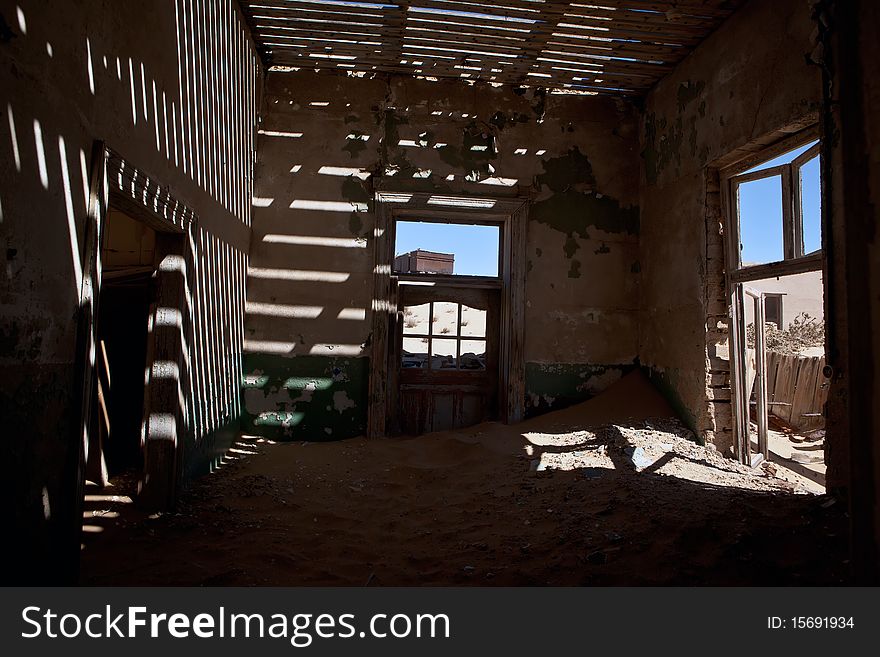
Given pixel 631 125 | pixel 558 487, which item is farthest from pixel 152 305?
pixel 631 125

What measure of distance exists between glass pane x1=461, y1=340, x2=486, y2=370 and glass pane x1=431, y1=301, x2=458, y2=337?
0.24 m

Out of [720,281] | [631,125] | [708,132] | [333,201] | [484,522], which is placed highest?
[631,125]

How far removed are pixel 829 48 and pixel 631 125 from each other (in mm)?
2937

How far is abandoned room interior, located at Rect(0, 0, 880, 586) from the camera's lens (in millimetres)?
2275

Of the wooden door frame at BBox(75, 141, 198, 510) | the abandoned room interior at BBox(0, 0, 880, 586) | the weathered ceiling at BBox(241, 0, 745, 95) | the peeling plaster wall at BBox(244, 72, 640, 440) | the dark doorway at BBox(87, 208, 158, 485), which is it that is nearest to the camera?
the abandoned room interior at BBox(0, 0, 880, 586)

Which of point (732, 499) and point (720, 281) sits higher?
point (720, 281)

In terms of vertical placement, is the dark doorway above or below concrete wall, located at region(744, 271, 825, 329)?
below

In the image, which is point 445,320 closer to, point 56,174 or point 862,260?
point 56,174

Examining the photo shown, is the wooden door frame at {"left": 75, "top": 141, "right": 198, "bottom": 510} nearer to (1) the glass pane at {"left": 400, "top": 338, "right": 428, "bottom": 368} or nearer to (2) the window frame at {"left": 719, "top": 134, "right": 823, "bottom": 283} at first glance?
(1) the glass pane at {"left": 400, "top": 338, "right": 428, "bottom": 368}

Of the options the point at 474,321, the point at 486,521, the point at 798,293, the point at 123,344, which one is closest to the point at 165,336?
the point at 123,344

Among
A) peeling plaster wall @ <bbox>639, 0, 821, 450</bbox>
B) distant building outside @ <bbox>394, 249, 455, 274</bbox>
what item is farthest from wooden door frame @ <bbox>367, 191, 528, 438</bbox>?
distant building outside @ <bbox>394, 249, 455, 274</bbox>

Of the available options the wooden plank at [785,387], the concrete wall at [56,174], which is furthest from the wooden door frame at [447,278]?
the wooden plank at [785,387]
